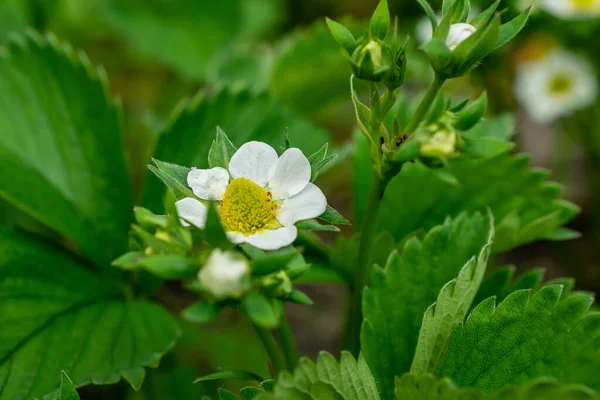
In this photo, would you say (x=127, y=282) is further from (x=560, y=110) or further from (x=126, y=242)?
(x=560, y=110)

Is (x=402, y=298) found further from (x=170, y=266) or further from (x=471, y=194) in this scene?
(x=170, y=266)

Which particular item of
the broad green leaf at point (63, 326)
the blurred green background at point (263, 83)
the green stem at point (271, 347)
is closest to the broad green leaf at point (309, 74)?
the blurred green background at point (263, 83)

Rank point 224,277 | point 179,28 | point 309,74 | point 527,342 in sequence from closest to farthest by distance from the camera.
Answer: point 224,277
point 527,342
point 309,74
point 179,28

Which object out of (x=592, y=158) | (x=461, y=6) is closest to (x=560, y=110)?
(x=592, y=158)

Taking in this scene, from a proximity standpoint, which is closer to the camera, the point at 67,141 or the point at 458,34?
the point at 458,34

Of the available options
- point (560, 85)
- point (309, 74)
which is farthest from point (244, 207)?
point (560, 85)

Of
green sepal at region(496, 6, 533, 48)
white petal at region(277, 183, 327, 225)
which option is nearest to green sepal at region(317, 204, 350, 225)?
white petal at region(277, 183, 327, 225)
